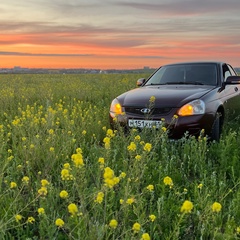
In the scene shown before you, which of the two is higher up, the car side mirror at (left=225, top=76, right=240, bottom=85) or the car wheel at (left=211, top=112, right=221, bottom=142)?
the car side mirror at (left=225, top=76, right=240, bottom=85)

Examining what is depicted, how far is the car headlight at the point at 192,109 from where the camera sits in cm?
584

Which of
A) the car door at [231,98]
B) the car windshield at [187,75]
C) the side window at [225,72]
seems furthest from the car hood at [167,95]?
the side window at [225,72]

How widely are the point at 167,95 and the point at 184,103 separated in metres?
0.43

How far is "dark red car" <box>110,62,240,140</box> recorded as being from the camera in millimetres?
5836

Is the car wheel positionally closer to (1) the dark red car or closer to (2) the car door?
(1) the dark red car

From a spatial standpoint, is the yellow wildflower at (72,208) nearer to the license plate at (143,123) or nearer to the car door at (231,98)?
the license plate at (143,123)

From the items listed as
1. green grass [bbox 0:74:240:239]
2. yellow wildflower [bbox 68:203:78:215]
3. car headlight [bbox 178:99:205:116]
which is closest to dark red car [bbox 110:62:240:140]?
car headlight [bbox 178:99:205:116]

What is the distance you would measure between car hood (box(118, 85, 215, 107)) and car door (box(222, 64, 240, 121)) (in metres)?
0.63

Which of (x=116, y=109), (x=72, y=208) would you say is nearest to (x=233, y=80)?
(x=116, y=109)

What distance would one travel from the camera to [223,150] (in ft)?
16.7

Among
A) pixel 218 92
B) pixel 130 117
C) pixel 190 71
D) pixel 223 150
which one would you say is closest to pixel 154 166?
pixel 223 150

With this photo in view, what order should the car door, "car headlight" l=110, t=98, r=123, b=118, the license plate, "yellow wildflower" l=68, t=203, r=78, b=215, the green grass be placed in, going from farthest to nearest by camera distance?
the car door
"car headlight" l=110, t=98, r=123, b=118
the license plate
the green grass
"yellow wildflower" l=68, t=203, r=78, b=215

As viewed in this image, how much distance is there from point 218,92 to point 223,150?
1848mm

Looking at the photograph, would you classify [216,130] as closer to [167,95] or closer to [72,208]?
[167,95]
